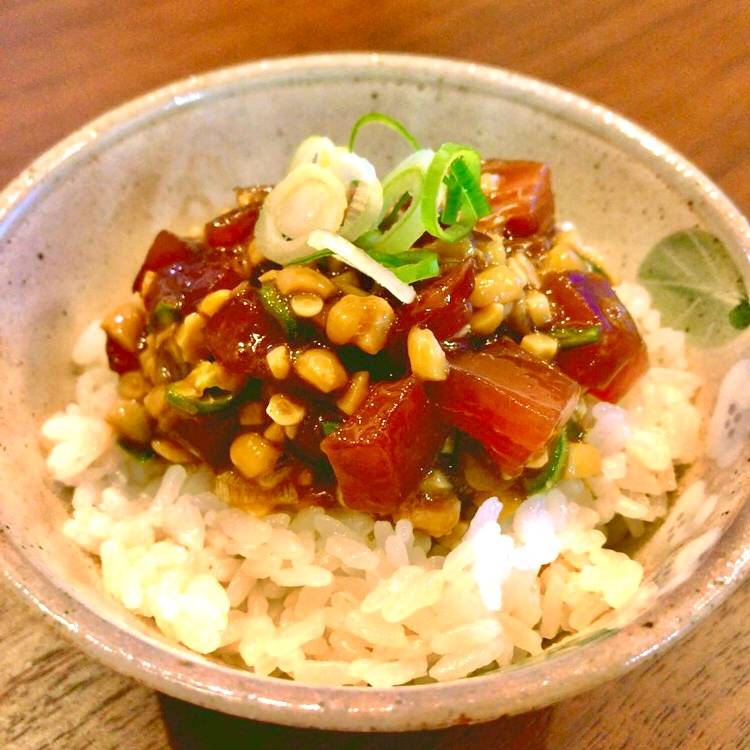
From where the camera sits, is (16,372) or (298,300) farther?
(16,372)

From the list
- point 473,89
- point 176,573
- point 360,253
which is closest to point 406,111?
point 473,89

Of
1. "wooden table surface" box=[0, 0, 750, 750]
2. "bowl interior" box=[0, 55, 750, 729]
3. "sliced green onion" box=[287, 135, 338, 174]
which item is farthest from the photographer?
"wooden table surface" box=[0, 0, 750, 750]

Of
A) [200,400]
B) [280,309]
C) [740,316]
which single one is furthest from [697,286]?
[200,400]

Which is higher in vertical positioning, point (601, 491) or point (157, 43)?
point (157, 43)

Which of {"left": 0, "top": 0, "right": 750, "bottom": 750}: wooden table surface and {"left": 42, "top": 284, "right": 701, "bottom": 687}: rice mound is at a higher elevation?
{"left": 0, "top": 0, "right": 750, "bottom": 750}: wooden table surface

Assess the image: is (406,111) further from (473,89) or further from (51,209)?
(51,209)

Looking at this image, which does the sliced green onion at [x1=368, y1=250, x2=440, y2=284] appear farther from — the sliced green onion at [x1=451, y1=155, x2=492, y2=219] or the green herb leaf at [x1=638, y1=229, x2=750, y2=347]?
the green herb leaf at [x1=638, y1=229, x2=750, y2=347]

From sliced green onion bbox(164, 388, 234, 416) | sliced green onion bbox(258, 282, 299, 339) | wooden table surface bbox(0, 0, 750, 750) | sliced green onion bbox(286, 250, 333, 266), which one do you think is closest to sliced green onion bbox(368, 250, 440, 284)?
sliced green onion bbox(286, 250, 333, 266)
